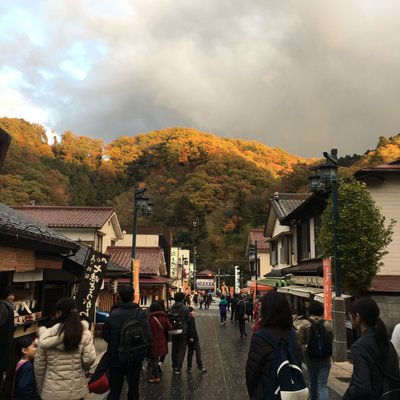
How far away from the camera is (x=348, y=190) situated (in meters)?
12.6

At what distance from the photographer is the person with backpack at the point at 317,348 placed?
5.91m

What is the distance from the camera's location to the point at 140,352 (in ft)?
17.5

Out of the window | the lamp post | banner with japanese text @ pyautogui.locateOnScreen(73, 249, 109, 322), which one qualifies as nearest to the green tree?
the lamp post

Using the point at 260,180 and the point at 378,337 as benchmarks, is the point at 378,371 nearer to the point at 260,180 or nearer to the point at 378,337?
the point at 378,337

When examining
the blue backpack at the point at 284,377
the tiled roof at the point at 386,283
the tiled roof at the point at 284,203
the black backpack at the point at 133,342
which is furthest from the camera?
the tiled roof at the point at 284,203

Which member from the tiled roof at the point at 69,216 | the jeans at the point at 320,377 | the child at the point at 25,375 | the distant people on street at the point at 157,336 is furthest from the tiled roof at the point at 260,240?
the child at the point at 25,375

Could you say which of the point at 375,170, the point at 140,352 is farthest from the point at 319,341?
the point at 375,170

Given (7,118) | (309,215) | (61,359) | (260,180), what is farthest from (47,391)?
(7,118)

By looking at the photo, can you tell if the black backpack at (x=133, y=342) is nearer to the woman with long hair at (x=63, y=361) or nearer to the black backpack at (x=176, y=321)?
the woman with long hair at (x=63, y=361)

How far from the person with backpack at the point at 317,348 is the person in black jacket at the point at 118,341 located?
2354 mm

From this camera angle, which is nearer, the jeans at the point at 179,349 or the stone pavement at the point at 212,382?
the stone pavement at the point at 212,382

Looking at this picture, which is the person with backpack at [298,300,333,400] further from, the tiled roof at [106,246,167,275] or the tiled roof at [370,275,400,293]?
the tiled roof at [106,246,167,275]

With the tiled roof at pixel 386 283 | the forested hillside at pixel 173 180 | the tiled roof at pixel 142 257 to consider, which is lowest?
the tiled roof at pixel 386 283

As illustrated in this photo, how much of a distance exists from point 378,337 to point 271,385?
1132mm
